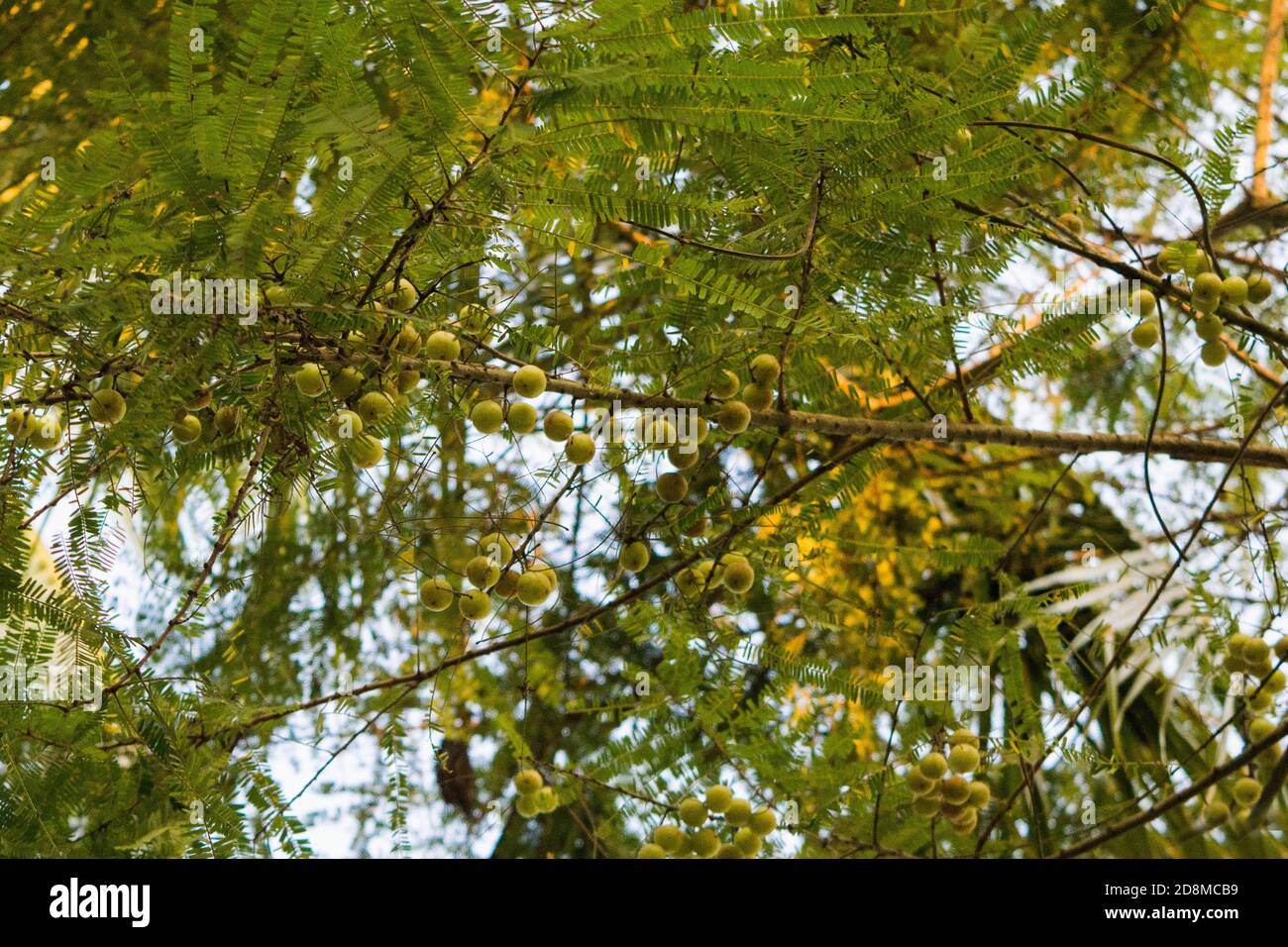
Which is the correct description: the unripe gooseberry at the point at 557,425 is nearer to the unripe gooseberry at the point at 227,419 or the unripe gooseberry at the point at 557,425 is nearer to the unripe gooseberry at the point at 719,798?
the unripe gooseberry at the point at 227,419

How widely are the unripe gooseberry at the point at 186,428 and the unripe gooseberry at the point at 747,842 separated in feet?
3.00

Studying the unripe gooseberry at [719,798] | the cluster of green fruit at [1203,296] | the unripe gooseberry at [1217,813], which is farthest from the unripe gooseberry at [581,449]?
the unripe gooseberry at [1217,813]

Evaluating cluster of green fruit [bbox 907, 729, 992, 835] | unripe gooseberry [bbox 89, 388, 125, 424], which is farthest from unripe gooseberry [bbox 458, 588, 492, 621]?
cluster of green fruit [bbox 907, 729, 992, 835]

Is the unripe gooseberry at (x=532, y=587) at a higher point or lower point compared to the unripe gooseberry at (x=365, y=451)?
lower

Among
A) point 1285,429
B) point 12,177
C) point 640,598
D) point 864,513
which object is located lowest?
point 640,598

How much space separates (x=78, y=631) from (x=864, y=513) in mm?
2053

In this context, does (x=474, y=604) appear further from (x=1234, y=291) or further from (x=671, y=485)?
(x=1234, y=291)

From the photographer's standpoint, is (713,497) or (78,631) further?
(713,497)

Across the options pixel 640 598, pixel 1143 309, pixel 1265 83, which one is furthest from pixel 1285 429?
pixel 640 598

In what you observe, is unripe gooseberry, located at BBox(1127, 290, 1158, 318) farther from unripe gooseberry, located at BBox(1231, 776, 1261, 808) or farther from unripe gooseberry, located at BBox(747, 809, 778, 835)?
unripe gooseberry, located at BBox(747, 809, 778, 835)

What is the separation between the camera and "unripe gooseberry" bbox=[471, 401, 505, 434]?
1.20m

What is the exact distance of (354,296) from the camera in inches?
41.8

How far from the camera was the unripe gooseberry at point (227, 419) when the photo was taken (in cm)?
117
